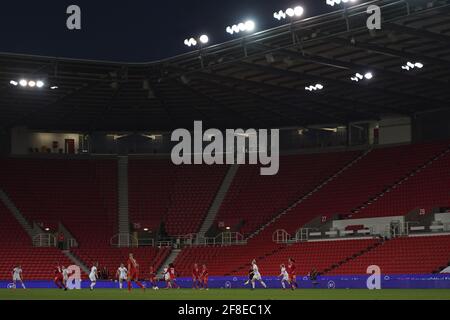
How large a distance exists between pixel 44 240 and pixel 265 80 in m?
19.7

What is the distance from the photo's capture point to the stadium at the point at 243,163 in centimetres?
4253

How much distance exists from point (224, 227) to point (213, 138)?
9.31 metres

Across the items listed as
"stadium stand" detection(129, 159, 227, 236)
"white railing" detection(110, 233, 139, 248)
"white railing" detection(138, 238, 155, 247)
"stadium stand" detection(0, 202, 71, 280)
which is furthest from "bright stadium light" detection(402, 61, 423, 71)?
"stadium stand" detection(0, 202, 71, 280)

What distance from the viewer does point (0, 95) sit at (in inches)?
2109

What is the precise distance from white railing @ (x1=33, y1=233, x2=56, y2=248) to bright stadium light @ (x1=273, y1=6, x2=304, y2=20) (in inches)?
1006

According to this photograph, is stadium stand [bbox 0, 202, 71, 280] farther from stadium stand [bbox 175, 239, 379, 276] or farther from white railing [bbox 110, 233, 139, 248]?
stadium stand [bbox 175, 239, 379, 276]

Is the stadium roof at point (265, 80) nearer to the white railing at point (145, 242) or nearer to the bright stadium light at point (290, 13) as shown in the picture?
the bright stadium light at point (290, 13)

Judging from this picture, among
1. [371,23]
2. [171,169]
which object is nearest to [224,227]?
[171,169]

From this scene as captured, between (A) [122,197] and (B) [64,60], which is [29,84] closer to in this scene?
(B) [64,60]

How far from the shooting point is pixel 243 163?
209 feet

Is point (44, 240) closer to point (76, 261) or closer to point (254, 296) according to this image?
point (76, 261)

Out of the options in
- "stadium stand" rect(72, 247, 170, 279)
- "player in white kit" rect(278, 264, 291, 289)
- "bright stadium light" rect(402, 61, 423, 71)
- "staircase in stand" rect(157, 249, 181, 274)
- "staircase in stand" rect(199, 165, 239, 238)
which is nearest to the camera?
"player in white kit" rect(278, 264, 291, 289)

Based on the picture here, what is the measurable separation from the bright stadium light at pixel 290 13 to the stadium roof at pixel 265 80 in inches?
25.8

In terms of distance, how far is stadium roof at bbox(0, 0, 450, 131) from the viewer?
3962 cm
